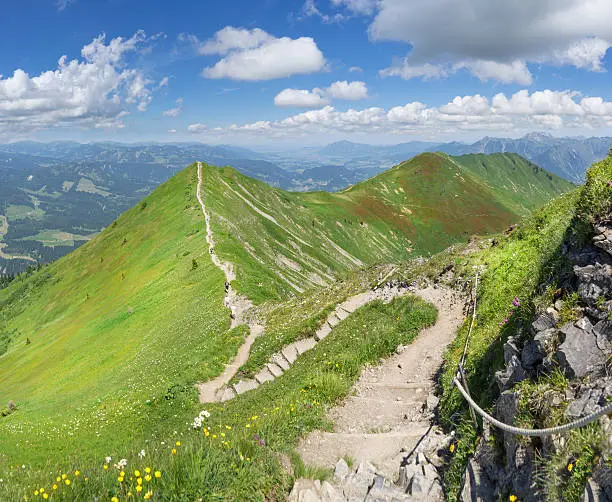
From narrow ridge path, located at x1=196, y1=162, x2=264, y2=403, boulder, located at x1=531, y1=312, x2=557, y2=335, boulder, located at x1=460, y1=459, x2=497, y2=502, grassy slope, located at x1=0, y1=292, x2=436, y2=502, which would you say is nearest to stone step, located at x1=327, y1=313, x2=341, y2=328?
narrow ridge path, located at x1=196, y1=162, x2=264, y2=403

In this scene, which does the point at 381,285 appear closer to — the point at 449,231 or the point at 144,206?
the point at 144,206

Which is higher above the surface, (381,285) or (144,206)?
Answer: (144,206)

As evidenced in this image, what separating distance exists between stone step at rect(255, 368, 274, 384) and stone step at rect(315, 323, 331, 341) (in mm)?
3937

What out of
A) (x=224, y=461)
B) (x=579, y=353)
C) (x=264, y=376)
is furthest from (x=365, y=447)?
(x=264, y=376)

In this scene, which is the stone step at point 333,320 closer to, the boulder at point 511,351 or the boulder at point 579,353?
the boulder at point 511,351

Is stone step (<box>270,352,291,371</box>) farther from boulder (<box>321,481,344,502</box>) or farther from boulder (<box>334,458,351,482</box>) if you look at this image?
boulder (<box>321,481,344,502</box>)

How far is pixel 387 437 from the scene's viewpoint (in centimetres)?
1145

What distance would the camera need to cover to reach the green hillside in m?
16.9

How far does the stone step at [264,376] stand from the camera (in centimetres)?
2275

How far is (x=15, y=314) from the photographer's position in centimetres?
9925

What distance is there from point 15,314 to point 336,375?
383 feet

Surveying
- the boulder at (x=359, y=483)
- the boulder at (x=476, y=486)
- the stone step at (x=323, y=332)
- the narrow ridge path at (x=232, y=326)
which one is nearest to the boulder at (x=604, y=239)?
the boulder at (x=476, y=486)

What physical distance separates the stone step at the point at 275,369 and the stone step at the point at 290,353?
0.82m

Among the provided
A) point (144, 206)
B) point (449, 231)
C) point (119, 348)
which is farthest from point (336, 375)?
point (449, 231)
